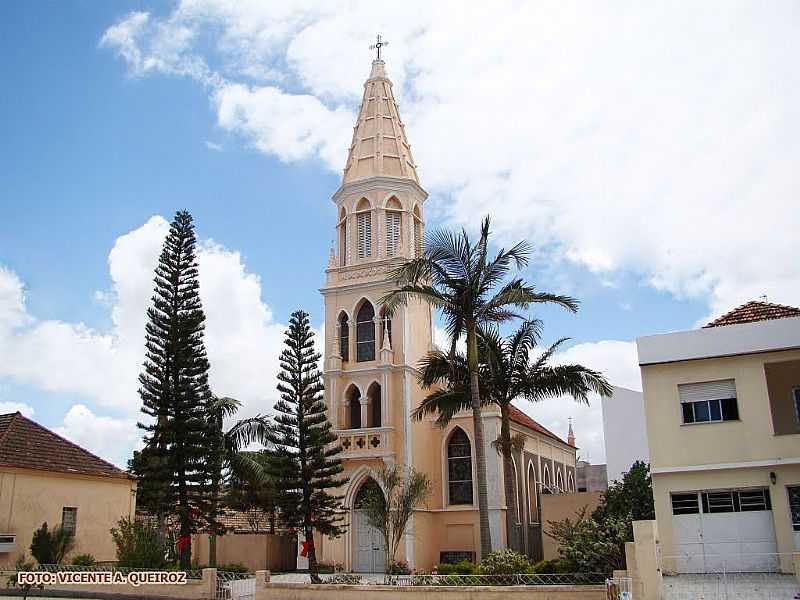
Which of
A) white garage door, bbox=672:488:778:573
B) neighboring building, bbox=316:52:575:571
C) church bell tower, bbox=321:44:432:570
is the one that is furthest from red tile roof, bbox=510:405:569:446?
white garage door, bbox=672:488:778:573

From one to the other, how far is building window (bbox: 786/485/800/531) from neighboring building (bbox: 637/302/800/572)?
0.07 ft

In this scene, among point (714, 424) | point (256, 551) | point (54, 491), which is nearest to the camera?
point (714, 424)

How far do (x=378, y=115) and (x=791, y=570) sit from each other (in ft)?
70.7

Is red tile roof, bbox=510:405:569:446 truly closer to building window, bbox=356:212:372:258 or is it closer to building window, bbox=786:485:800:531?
building window, bbox=356:212:372:258

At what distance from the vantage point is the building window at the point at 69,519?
76.6 ft

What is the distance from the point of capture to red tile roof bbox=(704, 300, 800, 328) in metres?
18.9

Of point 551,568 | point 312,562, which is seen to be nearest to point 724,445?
point 551,568

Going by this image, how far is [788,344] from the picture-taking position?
55.7 feet

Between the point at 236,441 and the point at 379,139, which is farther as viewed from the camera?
the point at 379,139

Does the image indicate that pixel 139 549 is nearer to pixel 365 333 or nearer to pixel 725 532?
pixel 365 333

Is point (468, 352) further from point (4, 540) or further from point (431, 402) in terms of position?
point (4, 540)

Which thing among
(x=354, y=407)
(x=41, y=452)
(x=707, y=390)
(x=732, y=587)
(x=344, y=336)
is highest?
(x=344, y=336)

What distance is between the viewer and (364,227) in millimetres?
29969

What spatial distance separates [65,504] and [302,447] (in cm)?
737
